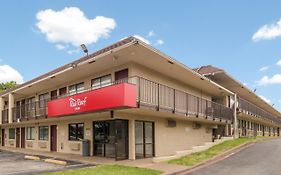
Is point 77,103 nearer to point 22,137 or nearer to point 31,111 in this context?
point 31,111

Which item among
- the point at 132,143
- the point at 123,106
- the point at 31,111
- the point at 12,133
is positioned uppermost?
the point at 123,106

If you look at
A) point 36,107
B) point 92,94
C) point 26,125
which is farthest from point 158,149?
point 26,125

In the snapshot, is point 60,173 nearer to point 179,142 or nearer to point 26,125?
point 179,142

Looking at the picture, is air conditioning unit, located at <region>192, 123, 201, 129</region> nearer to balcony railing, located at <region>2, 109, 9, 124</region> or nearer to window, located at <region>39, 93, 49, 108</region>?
window, located at <region>39, 93, 49, 108</region>

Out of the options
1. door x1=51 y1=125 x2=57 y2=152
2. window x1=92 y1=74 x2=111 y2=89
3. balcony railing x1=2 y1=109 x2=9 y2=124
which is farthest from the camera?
balcony railing x1=2 y1=109 x2=9 y2=124

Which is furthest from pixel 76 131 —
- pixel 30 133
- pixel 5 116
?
pixel 5 116

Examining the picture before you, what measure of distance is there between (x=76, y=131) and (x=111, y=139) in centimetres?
450

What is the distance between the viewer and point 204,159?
1761 cm

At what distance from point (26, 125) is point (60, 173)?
20080 mm

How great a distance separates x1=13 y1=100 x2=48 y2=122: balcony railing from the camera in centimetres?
2473

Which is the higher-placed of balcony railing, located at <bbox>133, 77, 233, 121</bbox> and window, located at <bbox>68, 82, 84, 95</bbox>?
window, located at <bbox>68, 82, 84, 95</bbox>

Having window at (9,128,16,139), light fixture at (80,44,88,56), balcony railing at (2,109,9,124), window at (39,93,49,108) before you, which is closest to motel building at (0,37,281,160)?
window at (39,93,49,108)

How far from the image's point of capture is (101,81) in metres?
20.2

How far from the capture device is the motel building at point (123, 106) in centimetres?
1638
